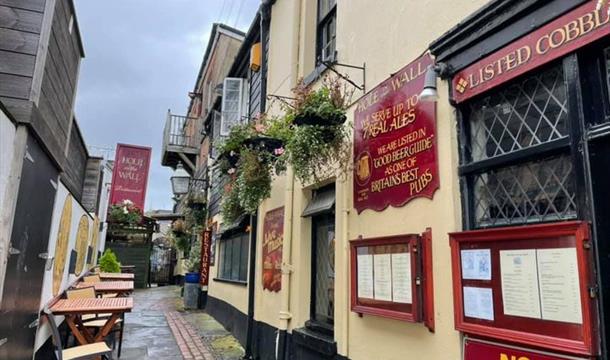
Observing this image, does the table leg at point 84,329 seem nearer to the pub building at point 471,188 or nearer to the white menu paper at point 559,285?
the pub building at point 471,188

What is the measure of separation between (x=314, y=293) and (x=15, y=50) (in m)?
4.06

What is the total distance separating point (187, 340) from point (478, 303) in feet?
22.6

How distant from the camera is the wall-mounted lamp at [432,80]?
2990 millimetres

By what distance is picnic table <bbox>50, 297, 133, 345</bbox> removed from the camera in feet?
15.7

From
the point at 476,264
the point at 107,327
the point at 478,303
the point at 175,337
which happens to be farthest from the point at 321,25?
the point at 175,337

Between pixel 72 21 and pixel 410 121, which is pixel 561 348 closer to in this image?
pixel 410 121

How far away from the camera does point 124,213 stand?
1958 centimetres

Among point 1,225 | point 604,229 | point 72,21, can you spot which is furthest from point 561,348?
point 72,21

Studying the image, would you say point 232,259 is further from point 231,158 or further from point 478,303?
point 478,303

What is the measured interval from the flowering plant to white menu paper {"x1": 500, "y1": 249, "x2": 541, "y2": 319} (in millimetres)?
18790

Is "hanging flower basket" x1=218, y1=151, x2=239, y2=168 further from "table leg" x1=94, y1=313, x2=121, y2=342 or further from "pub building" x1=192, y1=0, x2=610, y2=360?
"table leg" x1=94, y1=313, x2=121, y2=342

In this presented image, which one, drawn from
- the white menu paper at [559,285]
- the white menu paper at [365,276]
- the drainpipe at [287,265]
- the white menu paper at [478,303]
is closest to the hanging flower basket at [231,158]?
the drainpipe at [287,265]

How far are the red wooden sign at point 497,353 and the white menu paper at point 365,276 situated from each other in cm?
112

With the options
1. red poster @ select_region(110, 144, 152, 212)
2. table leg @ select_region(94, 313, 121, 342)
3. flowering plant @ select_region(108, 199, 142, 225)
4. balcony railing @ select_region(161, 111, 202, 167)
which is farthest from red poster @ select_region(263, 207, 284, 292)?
flowering plant @ select_region(108, 199, 142, 225)
